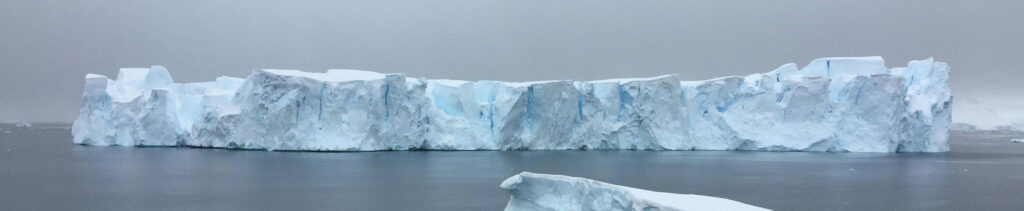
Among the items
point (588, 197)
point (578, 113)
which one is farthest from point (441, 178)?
point (578, 113)

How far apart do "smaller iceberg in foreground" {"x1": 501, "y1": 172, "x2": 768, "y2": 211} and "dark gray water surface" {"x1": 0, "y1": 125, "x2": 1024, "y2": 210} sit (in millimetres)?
1662

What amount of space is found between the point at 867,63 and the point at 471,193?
11152 millimetres

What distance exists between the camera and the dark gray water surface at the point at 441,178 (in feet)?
24.3

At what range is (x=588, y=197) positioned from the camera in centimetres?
513

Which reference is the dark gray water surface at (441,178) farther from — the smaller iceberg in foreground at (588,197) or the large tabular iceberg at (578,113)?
the smaller iceberg in foreground at (588,197)

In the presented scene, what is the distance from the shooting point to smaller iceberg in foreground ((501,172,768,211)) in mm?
4586

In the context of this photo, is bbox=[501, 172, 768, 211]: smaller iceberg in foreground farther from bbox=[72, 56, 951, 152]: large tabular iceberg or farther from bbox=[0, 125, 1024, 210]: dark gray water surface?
bbox=[72, 56, 951, 152]: large tabular iceberg

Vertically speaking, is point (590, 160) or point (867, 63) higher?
point (867, 63)

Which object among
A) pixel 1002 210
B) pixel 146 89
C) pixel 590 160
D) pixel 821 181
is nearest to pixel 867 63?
pixel 590 160

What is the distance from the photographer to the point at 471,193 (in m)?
8.05

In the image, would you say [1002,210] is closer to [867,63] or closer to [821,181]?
[821,181]

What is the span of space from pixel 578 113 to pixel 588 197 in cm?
1153

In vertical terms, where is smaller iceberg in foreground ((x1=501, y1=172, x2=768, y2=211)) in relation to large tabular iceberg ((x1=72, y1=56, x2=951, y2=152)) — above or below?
above

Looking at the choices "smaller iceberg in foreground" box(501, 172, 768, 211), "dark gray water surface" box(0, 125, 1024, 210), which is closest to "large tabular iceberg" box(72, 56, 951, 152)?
"dark gray water surface" box(0, 125, 1024, 210)
